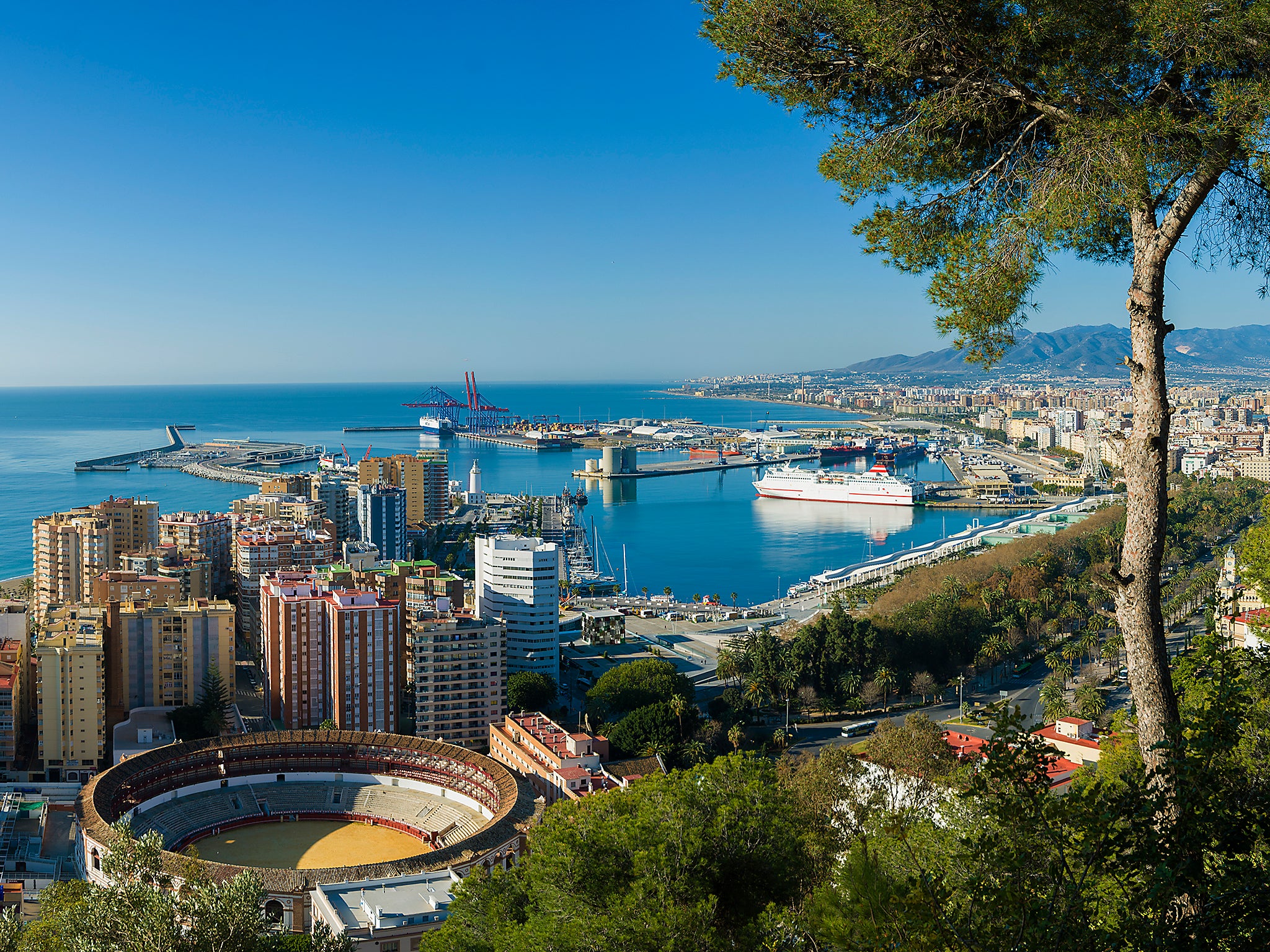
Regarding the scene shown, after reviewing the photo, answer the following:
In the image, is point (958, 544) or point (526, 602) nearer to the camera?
point (526, 602)

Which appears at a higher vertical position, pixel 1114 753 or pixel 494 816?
pixel 1114 753

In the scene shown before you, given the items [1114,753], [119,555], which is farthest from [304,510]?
[1114,753]

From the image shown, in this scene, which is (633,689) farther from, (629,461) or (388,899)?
(629,461)

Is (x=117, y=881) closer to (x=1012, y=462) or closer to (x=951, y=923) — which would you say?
(x=951, y=923)

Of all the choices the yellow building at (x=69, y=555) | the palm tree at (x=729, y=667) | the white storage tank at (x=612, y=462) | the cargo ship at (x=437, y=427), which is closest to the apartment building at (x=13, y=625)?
the yellow building at (x=69, y=555)

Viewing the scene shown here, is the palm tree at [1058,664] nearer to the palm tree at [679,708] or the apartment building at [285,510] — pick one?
the palm tree at [679,708]

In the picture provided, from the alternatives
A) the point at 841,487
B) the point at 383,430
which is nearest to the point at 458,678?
the point at 841,487
